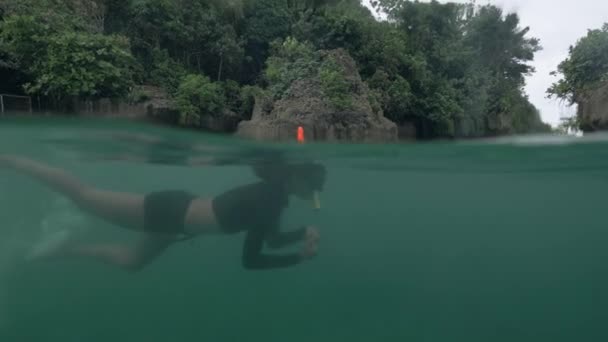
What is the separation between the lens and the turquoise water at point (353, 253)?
1106 cm

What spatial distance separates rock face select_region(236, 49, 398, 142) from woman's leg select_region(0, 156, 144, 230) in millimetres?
9533

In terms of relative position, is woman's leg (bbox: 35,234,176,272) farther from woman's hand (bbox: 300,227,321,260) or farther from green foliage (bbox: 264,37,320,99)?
green foliage (bbox: 264,37,320,99)

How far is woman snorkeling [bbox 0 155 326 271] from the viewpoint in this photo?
26.0 feet

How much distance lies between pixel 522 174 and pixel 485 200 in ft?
7.41

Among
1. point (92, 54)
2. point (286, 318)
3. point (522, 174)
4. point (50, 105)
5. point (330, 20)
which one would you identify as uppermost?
point (330, 20)

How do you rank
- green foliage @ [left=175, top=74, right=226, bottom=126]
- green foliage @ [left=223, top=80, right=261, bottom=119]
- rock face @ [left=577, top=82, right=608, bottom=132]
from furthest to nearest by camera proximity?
green foliage @ [left=223, top=80, right=261, bottom=119] < green foliage @ [left=175, top=74, right=226, bottom=126] < rock face @ [left=577, top=82, right=608, bottom=132]

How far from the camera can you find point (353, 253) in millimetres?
14367

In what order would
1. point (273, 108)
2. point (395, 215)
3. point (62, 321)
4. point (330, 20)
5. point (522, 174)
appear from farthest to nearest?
1. point (330, 20)
2. point (273, 108)
3. point (395, 215)
4. point (522, 174)
5. point (62, 321)

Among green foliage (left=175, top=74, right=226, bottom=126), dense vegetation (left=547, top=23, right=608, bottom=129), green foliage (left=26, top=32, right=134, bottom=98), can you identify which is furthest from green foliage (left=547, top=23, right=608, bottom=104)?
green foliage (left=26, top=32, right=134, bottom=98)

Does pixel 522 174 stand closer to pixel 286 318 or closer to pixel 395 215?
pixel 395 215

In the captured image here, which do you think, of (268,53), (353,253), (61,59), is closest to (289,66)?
(268,53)

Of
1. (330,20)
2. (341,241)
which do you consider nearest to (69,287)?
(341,241)

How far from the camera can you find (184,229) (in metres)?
9.27

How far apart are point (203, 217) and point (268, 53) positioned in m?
22.3
